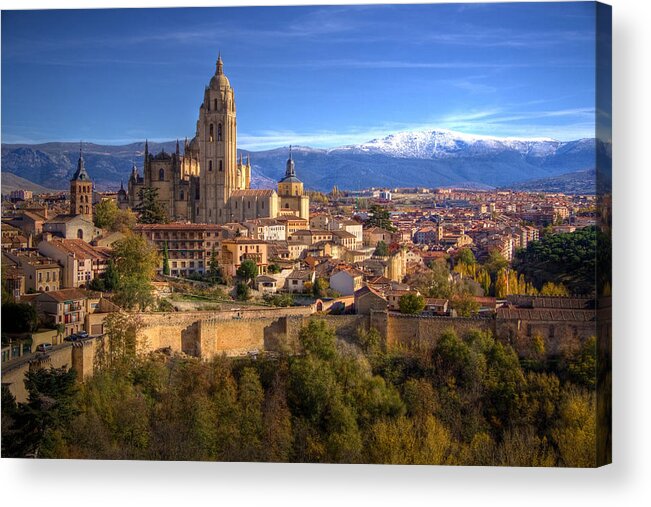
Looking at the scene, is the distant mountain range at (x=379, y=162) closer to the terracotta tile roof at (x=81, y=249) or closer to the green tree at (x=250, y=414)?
the terracotta tile roof at (x=81, y=249)

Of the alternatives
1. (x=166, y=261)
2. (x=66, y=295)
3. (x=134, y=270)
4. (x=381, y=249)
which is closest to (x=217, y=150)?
(x=166, y=261)

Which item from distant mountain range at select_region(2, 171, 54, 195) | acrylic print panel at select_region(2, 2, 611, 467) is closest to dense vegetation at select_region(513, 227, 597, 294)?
acrylic print panel at select_region(2, 2, 611, 467)

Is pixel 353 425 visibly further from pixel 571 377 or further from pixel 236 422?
pixel 571 377

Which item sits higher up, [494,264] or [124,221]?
[124,221]

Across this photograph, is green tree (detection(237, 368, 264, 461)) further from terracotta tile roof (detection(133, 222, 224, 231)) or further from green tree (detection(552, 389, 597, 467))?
green tree (detection(552, 389, 597, 467))

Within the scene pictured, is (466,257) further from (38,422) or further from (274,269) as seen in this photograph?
(38,422)
